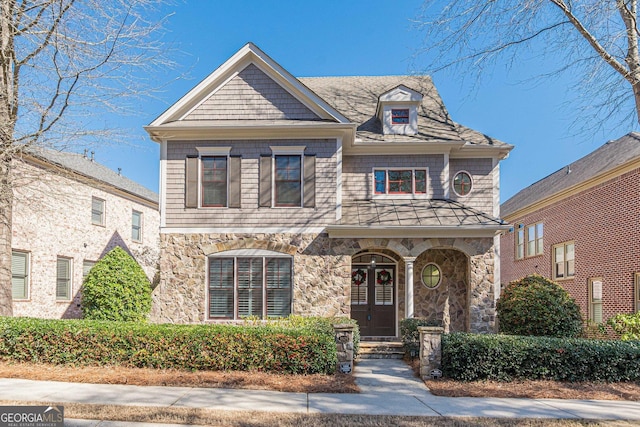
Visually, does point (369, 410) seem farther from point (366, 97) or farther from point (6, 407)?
point (366, 97)

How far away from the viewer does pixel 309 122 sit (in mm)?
13234

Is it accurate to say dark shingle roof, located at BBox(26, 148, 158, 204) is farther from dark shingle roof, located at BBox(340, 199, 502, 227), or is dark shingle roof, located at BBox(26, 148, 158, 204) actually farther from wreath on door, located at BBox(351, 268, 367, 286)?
wreath on door, located at BBox(351, 268, 367, 286)

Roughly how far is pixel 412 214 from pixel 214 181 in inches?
229

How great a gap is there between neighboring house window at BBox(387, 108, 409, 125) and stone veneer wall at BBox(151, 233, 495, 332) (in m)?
4.08

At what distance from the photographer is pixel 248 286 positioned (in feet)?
43.2

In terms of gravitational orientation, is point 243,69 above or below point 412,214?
above

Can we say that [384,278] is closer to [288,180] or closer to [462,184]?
[462,184]

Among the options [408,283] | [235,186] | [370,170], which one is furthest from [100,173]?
[408,283]

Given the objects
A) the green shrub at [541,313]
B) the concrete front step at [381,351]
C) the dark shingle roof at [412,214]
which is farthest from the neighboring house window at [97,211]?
the green shrub at [541,313]

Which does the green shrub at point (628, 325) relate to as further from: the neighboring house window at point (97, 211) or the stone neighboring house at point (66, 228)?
the neighboring house window at point (97, 211)

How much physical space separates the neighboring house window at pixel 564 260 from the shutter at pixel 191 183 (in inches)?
606

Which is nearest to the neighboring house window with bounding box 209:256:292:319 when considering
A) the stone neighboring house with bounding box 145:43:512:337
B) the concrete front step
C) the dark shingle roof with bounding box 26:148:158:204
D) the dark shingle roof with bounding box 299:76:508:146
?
the stone neighboring house with bounding box 145:43:512:337

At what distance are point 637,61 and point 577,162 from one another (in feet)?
47.9

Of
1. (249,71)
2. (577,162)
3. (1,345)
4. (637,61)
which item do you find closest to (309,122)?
(249,71)
